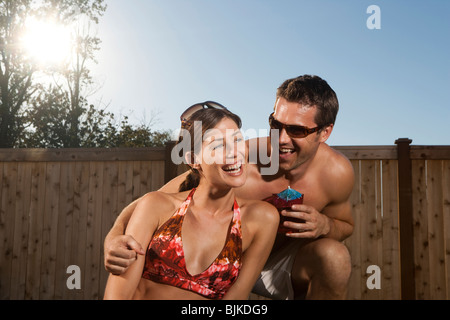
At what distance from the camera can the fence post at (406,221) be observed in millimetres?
4754

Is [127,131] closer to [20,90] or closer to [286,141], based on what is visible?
[20,90]

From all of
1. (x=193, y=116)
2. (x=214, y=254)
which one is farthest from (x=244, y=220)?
(x=193, y=116)

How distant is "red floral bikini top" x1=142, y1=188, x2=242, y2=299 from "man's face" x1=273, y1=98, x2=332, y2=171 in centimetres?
96

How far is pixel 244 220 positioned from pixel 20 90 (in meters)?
11.3

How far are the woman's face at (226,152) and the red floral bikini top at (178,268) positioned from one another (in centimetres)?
35

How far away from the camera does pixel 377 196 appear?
16.1 feet

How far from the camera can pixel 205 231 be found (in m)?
2.06

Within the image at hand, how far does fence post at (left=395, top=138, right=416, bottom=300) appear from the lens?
475cm

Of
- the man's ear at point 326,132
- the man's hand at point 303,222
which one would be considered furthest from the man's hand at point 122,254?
the man's ear at point 326,132

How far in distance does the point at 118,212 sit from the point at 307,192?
3182 mm

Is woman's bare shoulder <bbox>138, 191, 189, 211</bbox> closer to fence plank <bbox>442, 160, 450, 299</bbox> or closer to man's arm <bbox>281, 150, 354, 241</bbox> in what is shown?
man's arm <bbox>281, 150, 354, 241</bbox>

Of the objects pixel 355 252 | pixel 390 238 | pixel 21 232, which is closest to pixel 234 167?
pixel 355 252

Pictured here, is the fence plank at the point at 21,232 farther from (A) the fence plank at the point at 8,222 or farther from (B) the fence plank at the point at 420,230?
(B) the fence plank at the point at 420,230

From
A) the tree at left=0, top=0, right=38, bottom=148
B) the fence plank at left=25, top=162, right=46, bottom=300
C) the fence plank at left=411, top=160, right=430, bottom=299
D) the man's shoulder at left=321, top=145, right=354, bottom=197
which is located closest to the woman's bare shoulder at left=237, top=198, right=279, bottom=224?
the man's shoulder at left=321, top=145, right=354, bottom=197
